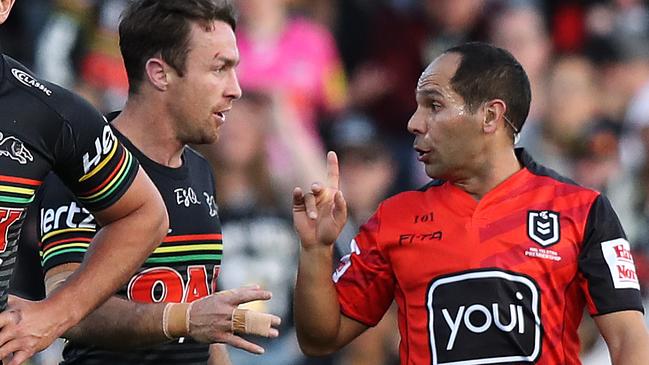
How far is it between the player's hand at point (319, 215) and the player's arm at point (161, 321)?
565 millimetres

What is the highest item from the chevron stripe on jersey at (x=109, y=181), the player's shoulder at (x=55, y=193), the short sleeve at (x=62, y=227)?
the chevron stripe on jersey at (x=109, y=181)

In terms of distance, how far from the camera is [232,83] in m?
5.27

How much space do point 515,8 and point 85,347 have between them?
6.10m

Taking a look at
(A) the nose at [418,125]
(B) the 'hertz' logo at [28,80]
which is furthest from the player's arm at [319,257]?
(B) the 'hertz' logo at [28,80]

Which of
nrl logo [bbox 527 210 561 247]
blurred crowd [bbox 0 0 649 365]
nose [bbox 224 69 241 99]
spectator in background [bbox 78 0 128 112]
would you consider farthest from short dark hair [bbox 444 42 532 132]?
spectator in background [bbox 78 0 128 112]

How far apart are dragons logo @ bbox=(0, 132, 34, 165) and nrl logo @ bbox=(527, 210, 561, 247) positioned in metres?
1.85

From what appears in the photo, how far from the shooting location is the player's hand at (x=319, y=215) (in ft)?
16.5

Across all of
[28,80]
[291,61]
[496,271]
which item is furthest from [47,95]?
[291,61]

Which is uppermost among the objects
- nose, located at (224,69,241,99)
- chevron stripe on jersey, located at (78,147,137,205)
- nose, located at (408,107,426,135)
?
nose, located at (224,69,241,99)

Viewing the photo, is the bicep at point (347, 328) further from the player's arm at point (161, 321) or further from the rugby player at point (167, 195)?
the player's arm at point (161, 321)

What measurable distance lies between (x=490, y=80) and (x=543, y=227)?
1.95ft

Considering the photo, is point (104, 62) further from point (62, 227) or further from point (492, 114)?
point (492, 114)

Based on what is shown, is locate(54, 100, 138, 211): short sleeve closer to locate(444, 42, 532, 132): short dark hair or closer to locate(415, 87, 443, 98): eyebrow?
locate(415, 87, 443, 98): eyebrow

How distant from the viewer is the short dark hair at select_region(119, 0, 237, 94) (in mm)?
5215
